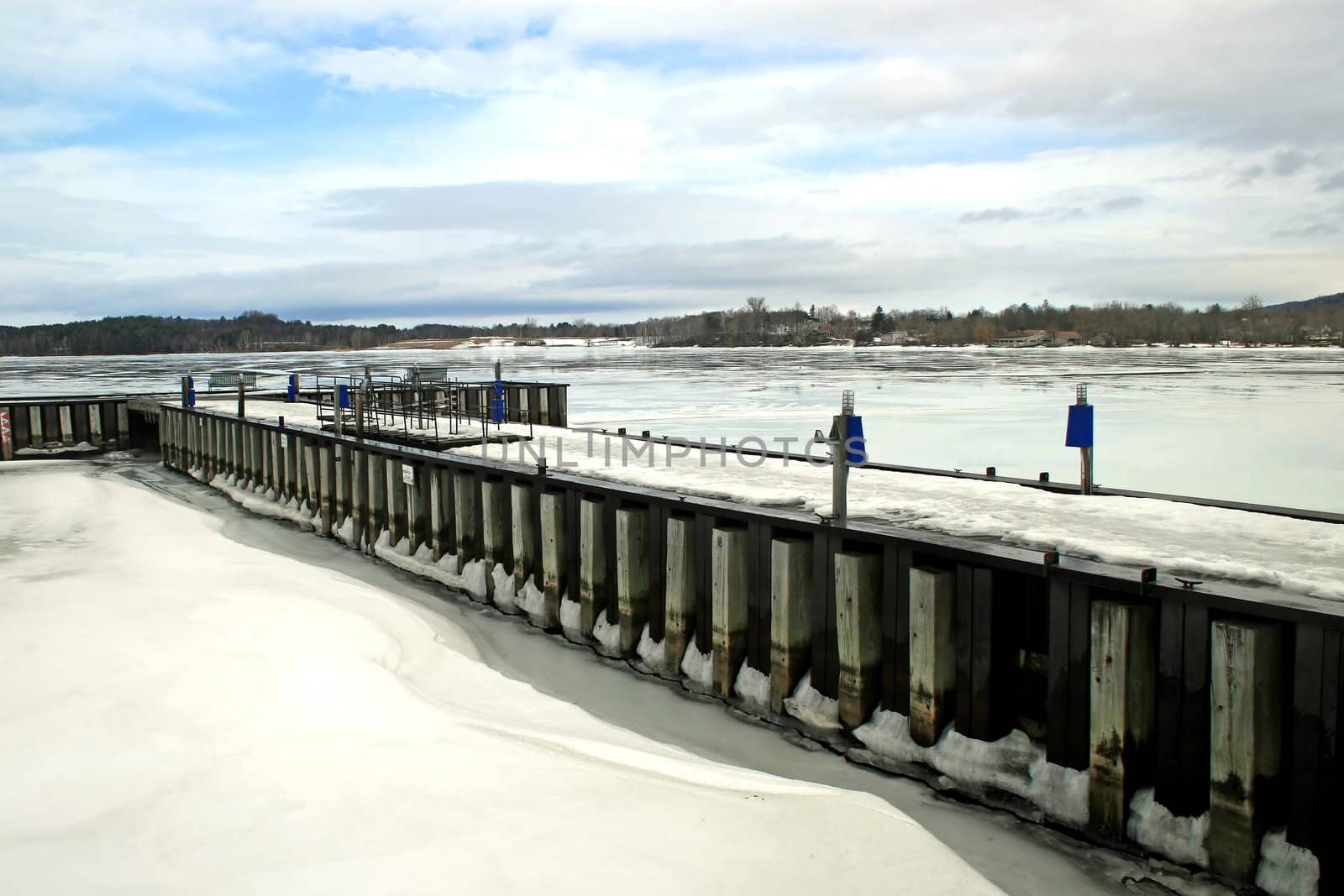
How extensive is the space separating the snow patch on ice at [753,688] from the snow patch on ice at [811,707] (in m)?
0.27

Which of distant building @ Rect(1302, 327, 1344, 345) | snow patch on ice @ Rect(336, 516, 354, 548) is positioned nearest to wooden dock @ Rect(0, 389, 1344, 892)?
snow patch on ice @ Rect(336, 516, 354, 548)

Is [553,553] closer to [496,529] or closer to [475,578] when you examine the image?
[496,529]

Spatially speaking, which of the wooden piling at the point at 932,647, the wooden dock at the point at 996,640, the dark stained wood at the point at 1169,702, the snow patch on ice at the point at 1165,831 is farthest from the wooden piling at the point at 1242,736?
the wooden piling at the point at 932,647

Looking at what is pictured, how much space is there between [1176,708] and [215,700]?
683 centimetres

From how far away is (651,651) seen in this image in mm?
10000

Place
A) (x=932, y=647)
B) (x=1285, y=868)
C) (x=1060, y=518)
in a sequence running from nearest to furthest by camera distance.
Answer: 1. (x=1285, y=868)
2. (x=932, y=647)
3. (x=1060, y=518)

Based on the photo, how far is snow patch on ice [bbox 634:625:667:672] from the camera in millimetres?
9797

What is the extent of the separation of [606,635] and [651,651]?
739mm

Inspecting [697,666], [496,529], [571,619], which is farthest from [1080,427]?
[496,529]

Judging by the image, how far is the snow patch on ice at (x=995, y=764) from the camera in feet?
21.3

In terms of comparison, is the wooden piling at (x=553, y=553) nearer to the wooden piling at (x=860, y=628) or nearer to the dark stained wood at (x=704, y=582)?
the dark stained wood at (x=704, y=582)

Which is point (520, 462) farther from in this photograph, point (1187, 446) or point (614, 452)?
point (1187, 446)

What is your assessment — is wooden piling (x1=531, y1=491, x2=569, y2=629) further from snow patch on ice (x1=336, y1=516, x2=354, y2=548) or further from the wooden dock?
snow patch on ice (x1=336, y1=516, x2=354, y2=548)

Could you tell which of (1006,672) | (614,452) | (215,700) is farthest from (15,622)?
A: (1006,672)
